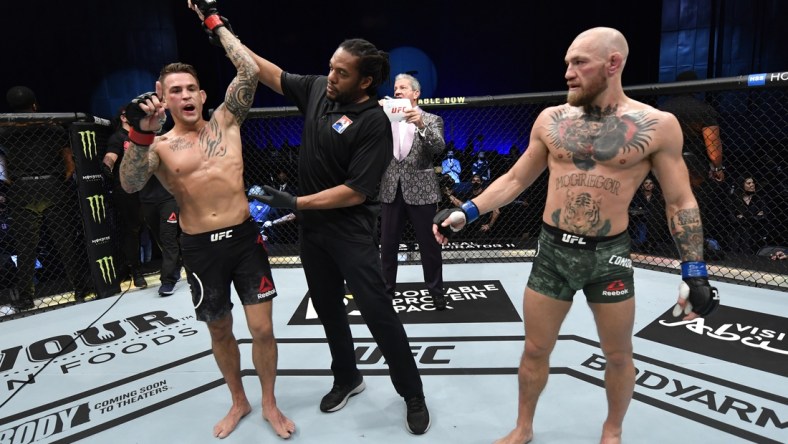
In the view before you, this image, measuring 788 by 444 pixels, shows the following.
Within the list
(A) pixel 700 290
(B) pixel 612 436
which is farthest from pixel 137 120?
(B) pixel 612 436

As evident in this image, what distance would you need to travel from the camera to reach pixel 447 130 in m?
7.92

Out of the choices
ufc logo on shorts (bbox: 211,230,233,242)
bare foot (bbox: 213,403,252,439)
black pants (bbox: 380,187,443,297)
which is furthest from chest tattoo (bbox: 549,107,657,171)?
bare foot (bbox: 213,403,252,439)

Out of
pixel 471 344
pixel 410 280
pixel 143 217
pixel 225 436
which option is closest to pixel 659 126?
pixel 471 344

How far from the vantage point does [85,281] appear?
401 cm

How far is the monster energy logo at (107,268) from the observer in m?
4.02

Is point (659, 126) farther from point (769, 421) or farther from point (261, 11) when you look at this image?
point (261, 11)

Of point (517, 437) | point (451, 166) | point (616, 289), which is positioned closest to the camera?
point (616, 289)

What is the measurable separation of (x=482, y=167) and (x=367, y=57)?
153 inches

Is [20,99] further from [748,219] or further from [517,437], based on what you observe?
[748,219]

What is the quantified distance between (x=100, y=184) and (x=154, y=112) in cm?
267

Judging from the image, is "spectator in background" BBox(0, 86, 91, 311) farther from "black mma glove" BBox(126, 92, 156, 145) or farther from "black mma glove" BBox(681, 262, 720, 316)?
"black mma glove" BBox(681, 262, 720, 316)

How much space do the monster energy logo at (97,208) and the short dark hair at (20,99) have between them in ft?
2.61

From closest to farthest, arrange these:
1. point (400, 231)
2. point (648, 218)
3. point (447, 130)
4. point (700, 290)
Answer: point (700, 290) < point (400, 231) < point (648, 218) < point (447, 130)

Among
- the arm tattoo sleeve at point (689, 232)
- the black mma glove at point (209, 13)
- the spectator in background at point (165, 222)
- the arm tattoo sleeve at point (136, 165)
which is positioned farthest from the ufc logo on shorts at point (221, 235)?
the spectator in background at point (165, 222)
